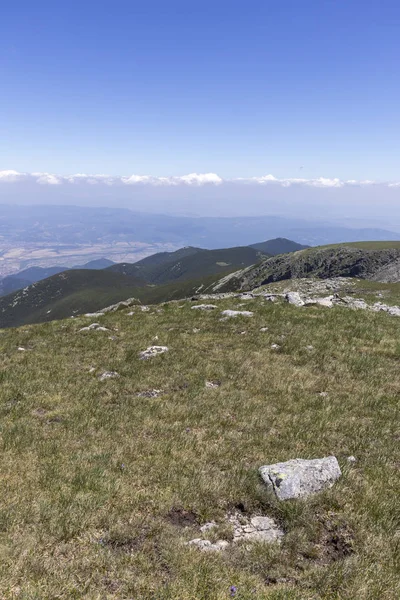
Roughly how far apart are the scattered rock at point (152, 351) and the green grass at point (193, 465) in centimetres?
48

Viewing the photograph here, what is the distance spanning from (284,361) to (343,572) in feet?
34.7

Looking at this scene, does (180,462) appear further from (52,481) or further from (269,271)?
(269,271)

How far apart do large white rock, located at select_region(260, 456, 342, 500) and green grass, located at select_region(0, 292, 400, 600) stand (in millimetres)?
239

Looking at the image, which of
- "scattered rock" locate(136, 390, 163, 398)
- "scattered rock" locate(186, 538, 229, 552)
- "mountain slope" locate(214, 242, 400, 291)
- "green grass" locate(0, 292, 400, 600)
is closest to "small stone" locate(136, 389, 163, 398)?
"scattered rock" locate(136, 390, 163, 398)

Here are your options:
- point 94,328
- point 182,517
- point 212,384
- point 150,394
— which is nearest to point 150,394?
point 150,394

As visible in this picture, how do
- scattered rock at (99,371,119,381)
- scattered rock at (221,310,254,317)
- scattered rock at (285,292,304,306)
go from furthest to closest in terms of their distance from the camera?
scattered rock at (285,292,304,306), scattered rock at (221,310,254,317), scattered rock at (99,371,119,381)

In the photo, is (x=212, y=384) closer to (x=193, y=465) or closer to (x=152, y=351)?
(x=152, y=351)

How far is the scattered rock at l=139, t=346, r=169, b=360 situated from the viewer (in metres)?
17.0

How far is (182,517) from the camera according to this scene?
272 inches

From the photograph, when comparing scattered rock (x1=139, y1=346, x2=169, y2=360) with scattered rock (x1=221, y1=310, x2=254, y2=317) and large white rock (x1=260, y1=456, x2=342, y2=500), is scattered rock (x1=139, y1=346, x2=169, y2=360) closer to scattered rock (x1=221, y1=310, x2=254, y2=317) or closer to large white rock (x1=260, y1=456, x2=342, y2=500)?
scattered rock (x1=221, y1=310, x2=254, y2=317)

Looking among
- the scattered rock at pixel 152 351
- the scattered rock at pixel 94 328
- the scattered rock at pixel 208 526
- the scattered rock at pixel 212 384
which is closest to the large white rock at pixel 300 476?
the scattered rock at pixel 208 526

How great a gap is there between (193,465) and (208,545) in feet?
7.81

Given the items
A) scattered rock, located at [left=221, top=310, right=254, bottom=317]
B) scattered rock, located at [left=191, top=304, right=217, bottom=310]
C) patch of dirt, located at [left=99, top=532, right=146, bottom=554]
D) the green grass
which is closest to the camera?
the green grass

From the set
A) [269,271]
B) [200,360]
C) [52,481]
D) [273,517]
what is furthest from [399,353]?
[269,271]
